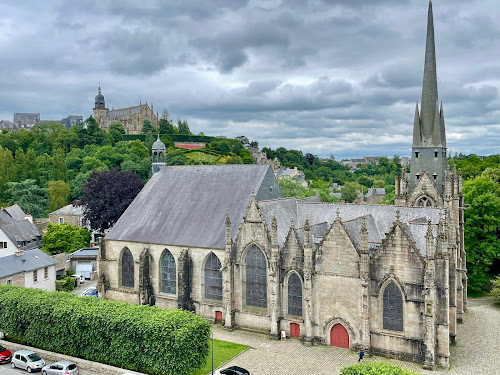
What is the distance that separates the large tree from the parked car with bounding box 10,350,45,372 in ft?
94.6

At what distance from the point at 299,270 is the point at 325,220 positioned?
6.38 m

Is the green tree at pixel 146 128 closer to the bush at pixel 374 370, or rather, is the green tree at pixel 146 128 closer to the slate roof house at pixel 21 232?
the slate roof house at pixel 21 232

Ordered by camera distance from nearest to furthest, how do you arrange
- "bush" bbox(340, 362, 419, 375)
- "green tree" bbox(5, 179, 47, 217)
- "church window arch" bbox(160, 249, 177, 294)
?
1. "bush" bbox(340, 362, 419, 375)
2. "church window arch" bbox(160, 249, 177, 294)
3. "green tree" bbox(5, 179, 47, 217)

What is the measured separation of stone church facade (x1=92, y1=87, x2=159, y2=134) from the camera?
551 feet

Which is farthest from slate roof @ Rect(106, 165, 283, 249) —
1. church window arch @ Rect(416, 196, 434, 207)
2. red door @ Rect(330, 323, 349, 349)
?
church window arch @ Rect(416, 196, 434, 207)

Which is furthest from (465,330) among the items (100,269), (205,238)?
(100,269)

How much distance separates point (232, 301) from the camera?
3578 centimetres

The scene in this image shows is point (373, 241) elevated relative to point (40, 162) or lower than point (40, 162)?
lower

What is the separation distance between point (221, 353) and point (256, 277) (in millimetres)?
6983

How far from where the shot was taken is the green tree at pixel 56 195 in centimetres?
8669

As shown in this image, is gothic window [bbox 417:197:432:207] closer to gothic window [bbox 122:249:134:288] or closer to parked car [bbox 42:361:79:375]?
gothic window [bbox 122:249:134:288]

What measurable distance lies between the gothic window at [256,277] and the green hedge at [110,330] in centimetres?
822

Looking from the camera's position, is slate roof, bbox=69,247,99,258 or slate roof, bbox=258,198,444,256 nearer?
slate roof, bbox=258,198,444,256

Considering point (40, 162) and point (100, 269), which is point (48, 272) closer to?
point (100, 269)
